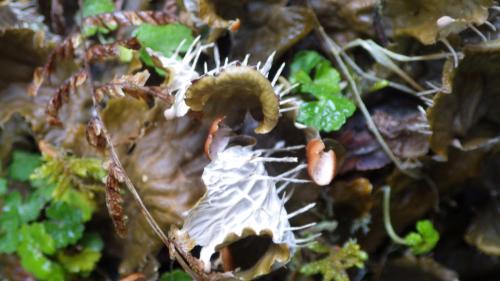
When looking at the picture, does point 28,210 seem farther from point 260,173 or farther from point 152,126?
point 260,173

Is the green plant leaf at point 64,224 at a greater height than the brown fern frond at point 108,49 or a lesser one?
lesser

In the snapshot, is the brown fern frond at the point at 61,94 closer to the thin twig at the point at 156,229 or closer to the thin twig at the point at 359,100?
the thin twig at the point at 156,229

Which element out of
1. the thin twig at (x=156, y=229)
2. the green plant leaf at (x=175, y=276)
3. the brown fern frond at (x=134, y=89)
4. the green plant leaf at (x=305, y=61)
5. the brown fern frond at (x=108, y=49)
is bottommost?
the green plant leaf at (x=175, y=276)

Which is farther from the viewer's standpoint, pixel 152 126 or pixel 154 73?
pixel 154 73

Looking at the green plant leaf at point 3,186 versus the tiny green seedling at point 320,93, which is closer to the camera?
the tiny green seedling at point 320,93

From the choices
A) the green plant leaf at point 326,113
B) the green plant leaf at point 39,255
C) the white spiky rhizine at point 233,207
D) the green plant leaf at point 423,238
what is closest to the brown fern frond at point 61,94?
the green plant leaf at point 39,255

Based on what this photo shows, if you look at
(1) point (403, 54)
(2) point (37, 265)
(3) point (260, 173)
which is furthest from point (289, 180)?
(2) point (37, 265)
